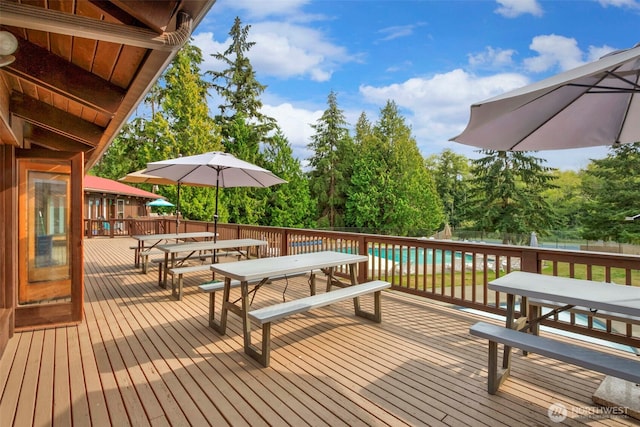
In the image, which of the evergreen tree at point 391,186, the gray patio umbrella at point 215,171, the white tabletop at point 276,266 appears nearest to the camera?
the white tabletop at point 276,266

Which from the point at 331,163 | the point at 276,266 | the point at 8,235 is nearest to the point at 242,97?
the point at 331,163

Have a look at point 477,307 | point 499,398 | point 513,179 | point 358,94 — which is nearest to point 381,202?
point 513,179

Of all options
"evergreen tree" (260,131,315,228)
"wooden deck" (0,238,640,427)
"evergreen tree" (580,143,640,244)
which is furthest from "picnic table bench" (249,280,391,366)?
"evergreen tree" (580,143,640,244)

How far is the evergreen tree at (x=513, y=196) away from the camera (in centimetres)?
2572

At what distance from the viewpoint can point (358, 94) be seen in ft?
107

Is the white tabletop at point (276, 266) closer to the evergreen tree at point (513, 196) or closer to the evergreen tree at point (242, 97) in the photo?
the evergreen tree at point (242, 97)

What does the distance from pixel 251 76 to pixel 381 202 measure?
532 inches

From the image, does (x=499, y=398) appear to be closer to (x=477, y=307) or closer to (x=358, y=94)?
(x=477, y=307)

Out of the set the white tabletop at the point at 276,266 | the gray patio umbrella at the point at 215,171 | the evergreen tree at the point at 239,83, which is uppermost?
the evergreen tree at the point at 239,83

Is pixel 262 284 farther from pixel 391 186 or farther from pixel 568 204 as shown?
pixel 568 204

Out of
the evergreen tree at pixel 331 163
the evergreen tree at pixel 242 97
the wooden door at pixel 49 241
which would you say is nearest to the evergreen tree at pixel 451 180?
the evergreen tree at pixel 331 163

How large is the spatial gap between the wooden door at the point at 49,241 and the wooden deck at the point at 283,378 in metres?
0.25

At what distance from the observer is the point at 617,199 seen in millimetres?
21797

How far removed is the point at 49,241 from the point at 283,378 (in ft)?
9.73
